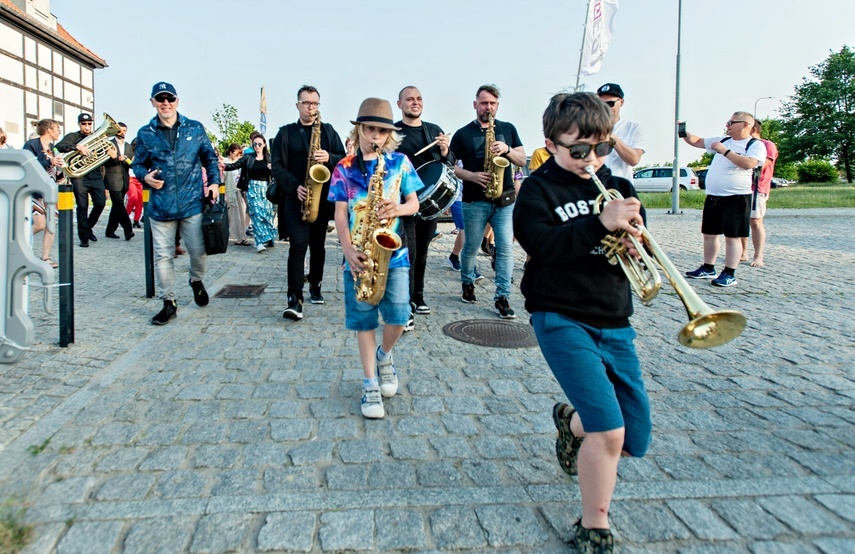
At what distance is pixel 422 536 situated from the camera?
2439 mm

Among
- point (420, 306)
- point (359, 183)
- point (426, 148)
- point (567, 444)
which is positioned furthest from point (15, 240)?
point (567, 444)

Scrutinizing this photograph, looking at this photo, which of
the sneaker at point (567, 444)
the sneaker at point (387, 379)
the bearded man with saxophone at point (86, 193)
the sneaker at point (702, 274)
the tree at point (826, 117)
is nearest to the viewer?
the sneaker at point (567, 444)

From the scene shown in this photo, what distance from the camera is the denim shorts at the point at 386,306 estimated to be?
370 cm

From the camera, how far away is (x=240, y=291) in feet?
24.0

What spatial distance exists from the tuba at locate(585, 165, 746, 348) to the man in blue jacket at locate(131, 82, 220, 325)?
4452mm

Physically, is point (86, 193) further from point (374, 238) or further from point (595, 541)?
point (595, 541)

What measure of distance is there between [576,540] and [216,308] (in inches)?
196

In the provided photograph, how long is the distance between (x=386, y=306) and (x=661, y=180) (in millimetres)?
39201

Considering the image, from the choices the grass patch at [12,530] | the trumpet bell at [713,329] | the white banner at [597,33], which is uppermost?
the white banner at [597,33]

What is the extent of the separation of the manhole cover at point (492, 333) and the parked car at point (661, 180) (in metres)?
35.7

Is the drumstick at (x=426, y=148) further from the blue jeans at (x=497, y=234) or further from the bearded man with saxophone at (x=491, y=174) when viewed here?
the blue jeans at (x=497, y=234)

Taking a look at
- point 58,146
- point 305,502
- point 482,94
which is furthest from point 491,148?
point 58,146

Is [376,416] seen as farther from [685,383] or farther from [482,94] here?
[482,94]

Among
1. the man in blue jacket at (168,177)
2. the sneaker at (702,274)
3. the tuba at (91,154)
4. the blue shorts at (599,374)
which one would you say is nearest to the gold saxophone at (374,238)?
the blue shorts at (599,374)
